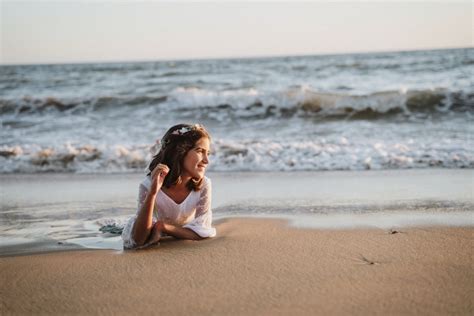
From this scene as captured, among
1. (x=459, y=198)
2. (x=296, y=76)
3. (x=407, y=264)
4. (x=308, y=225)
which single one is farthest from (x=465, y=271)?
(x=296, y=76)

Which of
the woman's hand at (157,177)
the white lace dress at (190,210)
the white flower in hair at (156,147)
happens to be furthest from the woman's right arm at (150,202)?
the white flower in hair at (156,147)

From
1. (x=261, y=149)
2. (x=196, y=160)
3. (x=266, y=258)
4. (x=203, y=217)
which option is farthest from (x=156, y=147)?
(x=261, y=149)

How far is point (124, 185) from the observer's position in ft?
22.6

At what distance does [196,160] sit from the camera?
13.2 feet

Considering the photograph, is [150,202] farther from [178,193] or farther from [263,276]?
[263,276]

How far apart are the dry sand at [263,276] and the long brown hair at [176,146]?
0.53 m

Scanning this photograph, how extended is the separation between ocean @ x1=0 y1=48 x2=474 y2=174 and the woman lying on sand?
3652mm

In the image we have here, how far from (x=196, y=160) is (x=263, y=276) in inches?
46.0

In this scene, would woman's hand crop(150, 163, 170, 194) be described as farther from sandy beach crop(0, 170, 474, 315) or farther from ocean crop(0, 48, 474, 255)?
ocean crop(0, 48, 474, 255)

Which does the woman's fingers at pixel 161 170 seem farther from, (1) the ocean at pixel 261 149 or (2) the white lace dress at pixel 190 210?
(1) the ocean at pixel 261 149

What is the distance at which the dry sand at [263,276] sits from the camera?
2.76 meters

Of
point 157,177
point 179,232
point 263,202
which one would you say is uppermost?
point 157,177

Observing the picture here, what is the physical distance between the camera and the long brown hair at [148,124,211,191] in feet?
A: 13.2

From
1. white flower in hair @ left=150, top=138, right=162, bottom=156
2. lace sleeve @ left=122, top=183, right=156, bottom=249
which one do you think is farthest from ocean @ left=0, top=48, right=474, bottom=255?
white flower in hair @ left=150, top=138, right=162, bottom=156
